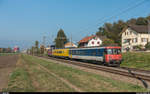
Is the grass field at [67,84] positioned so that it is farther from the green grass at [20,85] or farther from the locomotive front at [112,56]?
the locomotive front at [112,56]

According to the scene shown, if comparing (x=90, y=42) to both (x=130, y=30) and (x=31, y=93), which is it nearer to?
(x=130, y=30)

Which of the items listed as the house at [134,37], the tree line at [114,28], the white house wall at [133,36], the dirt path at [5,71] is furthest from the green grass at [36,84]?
the tree line at [114,28]

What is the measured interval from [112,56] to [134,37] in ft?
103

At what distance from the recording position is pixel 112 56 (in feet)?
69.8

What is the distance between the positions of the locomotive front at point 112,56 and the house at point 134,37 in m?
25.5

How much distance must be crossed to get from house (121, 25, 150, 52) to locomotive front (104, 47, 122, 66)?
2546cm

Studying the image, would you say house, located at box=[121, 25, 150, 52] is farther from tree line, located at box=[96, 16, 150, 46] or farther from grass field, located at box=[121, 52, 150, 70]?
tree line, located at box=[96, 16, 150, 46]

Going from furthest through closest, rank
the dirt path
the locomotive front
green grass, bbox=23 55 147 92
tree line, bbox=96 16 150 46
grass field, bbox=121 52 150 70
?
tree line, bbox=96 16 150 46 < the locomotive front < grass field, bbox=121 52 150 70 < the dirt path < green grass, bbox=23 55 147 92

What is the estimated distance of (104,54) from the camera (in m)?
21.7

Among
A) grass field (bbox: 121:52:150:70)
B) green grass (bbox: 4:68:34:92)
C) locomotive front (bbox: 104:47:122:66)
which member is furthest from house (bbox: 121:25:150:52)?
green grass (bbox: 4:68:34:92)

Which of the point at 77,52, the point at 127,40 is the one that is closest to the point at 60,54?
the point at 77,52

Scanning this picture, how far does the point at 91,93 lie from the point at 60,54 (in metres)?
38.1

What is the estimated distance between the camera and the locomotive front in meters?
21.2

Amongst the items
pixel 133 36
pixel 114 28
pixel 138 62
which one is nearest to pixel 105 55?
pixel 138 62
